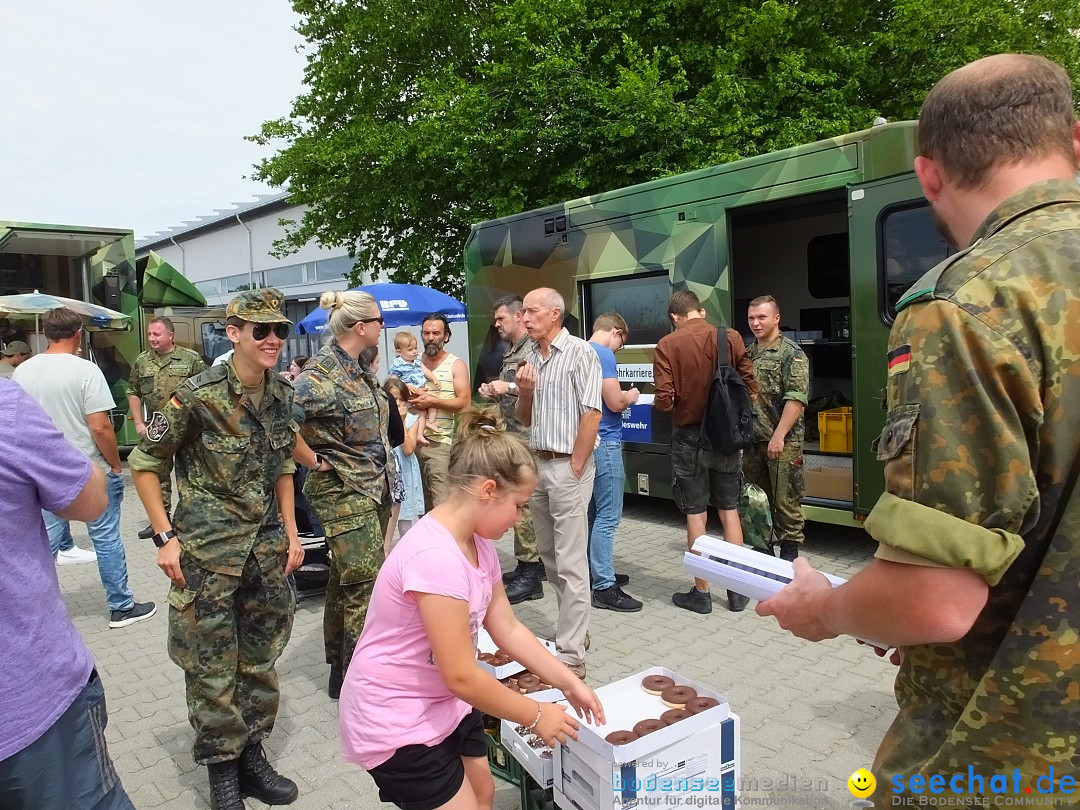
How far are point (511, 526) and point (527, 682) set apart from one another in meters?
1.05

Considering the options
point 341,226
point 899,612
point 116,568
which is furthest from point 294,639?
point 341,226

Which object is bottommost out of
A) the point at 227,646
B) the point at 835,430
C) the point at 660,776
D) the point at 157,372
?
the point at 660,776

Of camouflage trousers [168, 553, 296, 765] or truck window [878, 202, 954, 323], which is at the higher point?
truck window [878, 202, 954, 323]

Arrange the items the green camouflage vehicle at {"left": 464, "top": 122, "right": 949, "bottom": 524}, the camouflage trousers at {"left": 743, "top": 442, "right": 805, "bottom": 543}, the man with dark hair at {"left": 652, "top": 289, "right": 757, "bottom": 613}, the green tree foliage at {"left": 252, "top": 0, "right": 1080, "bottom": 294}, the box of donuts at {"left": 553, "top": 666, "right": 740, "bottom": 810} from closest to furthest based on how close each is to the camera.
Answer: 1. the box of donuts at {"left": 553, "top": 666, "right": 740, "bottom": 810}
2. the man with dark hair at {"left": 652, "top": 289, "right": 757, "bottom": 613}
3. the green camouflage vehicle at {"left": 464, "top": 122, "right": 949, "bottom": 524}
4. the camouflage trousers at {"left": 743, "top": 442, "right": 805, "bottom": 543}
5. the green tree foliage at {"left": 252, "top": 0, "right": 1080, "bottom": 294}

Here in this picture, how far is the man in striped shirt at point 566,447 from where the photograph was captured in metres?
4.09

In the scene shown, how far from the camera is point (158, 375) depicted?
774cm

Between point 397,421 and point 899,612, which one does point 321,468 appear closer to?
point 397,421

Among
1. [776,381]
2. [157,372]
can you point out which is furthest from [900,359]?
[157,372]

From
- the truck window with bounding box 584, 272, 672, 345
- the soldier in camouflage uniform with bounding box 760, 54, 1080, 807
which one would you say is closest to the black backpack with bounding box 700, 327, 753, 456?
the truck window with bounding box 584, 272, 672, 345

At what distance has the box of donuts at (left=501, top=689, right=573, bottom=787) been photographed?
2.59 meters

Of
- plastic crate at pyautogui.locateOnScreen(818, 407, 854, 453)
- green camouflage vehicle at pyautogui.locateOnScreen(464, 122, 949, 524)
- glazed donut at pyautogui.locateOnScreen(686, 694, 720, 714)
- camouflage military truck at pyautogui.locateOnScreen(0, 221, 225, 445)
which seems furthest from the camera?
camouflage military truck at pyautogui.locateOnScreen(0, 221, 225, 445)

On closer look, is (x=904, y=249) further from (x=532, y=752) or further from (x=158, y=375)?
(x=158, y=375)

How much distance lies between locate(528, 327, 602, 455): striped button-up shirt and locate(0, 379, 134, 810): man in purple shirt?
2.62m

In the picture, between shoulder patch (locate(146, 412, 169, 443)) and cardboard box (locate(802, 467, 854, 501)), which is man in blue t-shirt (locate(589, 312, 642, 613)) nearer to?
cardboard box (locate(802, 467, 854, 501))
